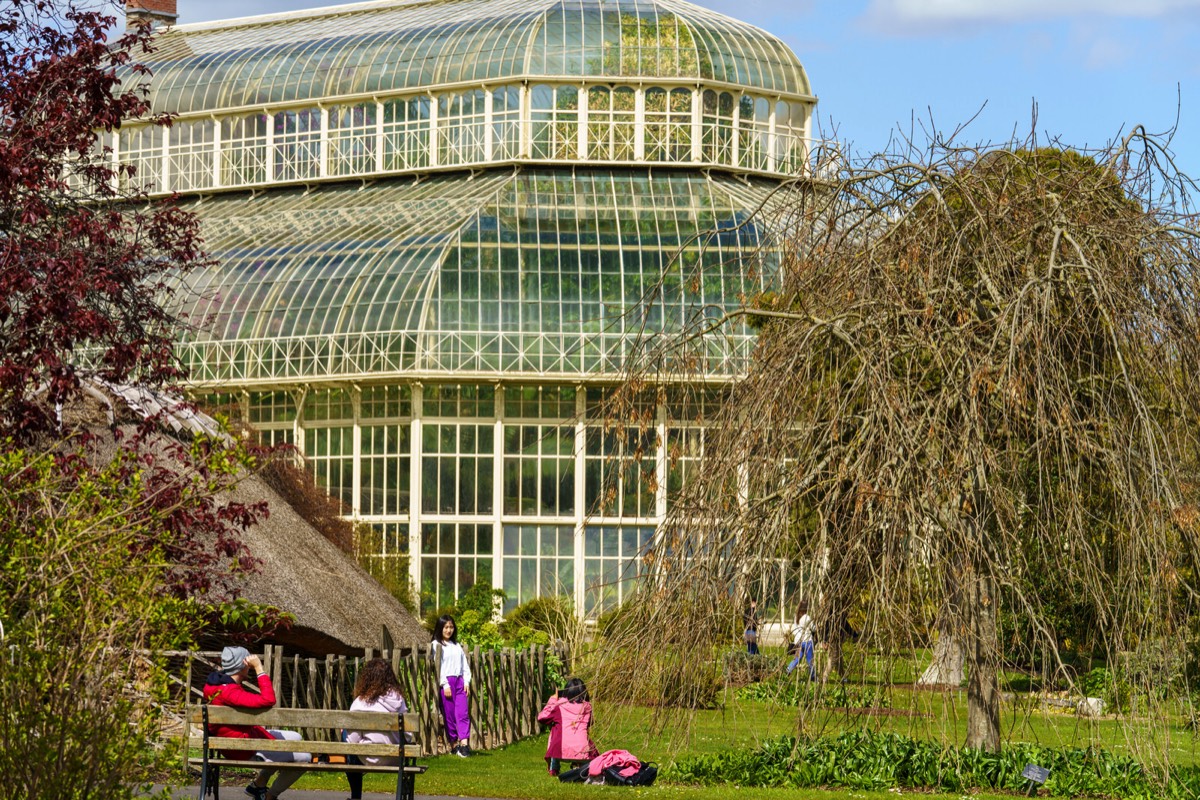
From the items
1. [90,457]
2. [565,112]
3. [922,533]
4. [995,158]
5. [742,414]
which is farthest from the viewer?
[565,112]

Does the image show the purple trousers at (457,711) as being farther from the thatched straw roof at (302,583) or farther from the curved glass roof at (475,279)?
the curved glass roof at (475,279)

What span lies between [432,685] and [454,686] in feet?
0.77

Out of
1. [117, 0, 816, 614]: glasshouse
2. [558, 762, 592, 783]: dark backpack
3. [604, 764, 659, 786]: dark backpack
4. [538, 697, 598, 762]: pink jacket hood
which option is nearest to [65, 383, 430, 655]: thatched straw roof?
[538, 697, 598, 762]: pink jacket hood

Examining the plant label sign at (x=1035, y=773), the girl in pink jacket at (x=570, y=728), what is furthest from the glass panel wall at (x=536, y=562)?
the plant label sign at (x=1035, y=773)

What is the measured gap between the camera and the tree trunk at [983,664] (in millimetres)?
12938

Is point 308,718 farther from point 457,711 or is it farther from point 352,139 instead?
point 352,139

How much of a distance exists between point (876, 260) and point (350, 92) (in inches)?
1245

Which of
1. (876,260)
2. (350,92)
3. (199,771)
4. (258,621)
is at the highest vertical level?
(350,92)

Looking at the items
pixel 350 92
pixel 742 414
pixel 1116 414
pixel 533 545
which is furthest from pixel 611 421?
pixel 350 92

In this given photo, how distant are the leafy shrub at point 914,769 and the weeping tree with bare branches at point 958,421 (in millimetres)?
554

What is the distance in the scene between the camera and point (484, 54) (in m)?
42.1

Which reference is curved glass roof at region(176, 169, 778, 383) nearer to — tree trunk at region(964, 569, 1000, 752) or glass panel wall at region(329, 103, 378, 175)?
glass panel wall at region(329, 103, 378, 175)

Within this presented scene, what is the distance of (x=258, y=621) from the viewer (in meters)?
13.2

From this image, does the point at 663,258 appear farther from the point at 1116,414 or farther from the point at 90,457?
the point at 1116,414
